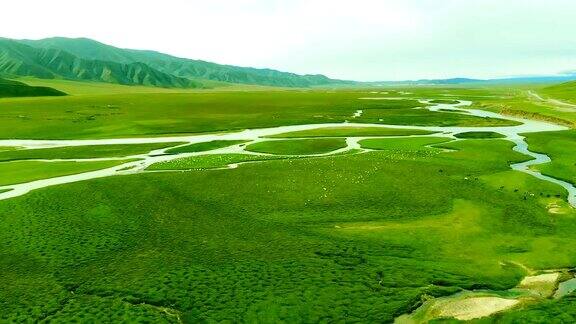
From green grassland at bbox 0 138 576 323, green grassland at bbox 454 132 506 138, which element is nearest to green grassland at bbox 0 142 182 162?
green grassland at bbox 0 138 576 323

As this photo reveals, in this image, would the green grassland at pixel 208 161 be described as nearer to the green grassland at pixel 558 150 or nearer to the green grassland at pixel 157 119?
the green grassland at pixel 558 150

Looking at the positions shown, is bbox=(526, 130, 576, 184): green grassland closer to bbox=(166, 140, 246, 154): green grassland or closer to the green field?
the green field

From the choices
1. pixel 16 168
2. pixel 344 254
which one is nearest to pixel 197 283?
pixel 344 254

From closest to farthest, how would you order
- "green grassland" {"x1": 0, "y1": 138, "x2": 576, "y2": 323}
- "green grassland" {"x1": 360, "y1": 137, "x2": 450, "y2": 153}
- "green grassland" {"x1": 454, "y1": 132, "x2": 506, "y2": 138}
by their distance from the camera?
"green grassland" {"x1": 0, "y1": 138, "x2": 576, "y2": 323}, "green grassland" {"x1": 360, "y1": 137, "x2": 450, "y2": 153}, "green grassland" {"x1": 454, "y1": 132, "x2": 506, "y2": 138}

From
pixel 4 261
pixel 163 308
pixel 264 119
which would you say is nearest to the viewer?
pixel 163 308

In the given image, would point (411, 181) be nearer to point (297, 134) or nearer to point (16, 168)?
point (297, 134)

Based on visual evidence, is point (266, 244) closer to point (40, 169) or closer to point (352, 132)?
point (40, 169)

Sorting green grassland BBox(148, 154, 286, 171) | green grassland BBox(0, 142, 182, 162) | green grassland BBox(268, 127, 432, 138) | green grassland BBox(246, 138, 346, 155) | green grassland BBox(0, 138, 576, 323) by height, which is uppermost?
green grassland BBox(268, 127, 432, 138)
